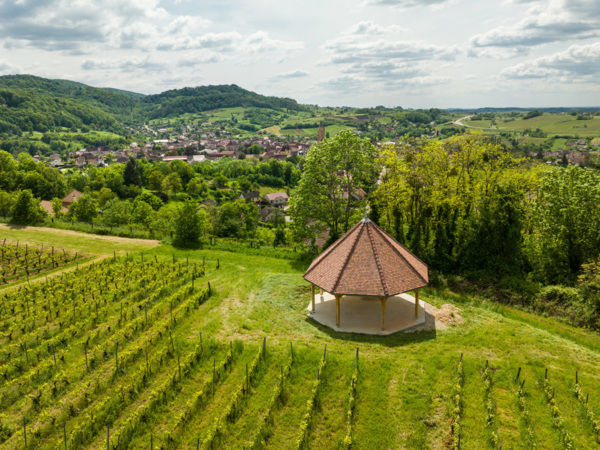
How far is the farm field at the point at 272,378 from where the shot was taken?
14.0 metres

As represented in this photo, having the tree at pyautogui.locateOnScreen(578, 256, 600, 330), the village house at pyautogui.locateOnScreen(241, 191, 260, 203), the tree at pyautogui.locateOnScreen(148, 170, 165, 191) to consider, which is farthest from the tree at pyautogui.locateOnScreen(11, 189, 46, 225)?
the village house at pyautogui.locateOnScreen(241, 191, 260, 203)

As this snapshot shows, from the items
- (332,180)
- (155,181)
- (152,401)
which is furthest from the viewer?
(155,181)

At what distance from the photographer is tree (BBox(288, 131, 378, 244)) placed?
3281cm

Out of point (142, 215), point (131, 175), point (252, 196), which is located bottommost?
point (142, 215)

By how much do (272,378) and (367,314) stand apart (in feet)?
25.5

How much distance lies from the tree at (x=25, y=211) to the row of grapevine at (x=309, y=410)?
43176 mm

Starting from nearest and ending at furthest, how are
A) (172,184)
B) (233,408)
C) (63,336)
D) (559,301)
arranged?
(233,408), (63,336), (559,301), (172,184)

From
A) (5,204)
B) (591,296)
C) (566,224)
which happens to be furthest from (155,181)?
(591,296)

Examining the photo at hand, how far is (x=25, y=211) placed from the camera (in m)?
44.0

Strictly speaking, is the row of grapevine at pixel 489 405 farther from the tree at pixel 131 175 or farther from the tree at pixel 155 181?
the tree at pixel 155 181

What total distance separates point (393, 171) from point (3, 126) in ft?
749

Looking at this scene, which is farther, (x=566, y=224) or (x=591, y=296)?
(x=566, y=224)

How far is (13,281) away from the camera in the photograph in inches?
1117

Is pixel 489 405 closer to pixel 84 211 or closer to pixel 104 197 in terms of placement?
pixel 84 211
